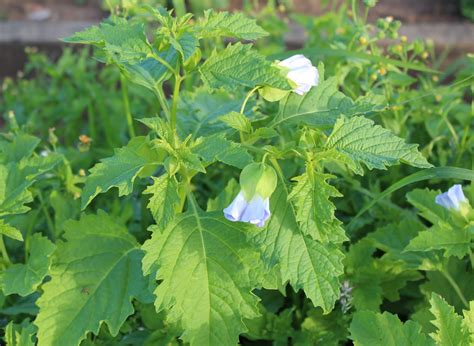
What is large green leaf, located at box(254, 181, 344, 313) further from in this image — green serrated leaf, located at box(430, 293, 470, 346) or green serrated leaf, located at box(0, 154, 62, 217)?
green serrated leaf, located at box(0, 154, 62, 217)

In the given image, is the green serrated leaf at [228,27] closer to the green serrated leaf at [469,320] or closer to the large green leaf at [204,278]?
the large green leaf at [204,278]

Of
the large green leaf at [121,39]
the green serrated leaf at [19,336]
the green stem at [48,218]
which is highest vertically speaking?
the large green leaf at [121,39]

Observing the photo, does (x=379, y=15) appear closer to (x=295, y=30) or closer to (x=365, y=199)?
(x=295, y=30)

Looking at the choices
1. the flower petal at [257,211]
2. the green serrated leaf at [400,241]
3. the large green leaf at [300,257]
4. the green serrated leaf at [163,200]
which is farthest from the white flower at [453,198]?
the green serrated leaf at [163,200]

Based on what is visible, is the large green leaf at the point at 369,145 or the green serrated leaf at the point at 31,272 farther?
the green serrated leaf at the point at 31,272

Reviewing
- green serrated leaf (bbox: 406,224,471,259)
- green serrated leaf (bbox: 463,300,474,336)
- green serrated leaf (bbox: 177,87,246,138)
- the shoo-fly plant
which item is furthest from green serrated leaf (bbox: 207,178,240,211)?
green serrated leaf (bbox: 463,300,474,336)

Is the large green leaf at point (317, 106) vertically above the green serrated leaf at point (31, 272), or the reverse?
the large green leaf at point (317, 106)
